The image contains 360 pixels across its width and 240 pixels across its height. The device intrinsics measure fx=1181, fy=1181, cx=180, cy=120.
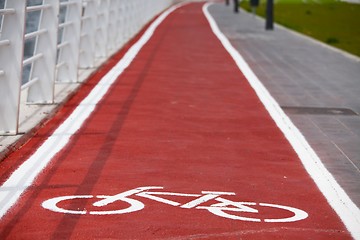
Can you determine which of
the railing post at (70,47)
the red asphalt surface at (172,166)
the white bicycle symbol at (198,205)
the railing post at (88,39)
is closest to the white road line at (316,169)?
the red asphalt surface at (172,166)

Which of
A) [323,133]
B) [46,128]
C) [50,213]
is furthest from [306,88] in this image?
[50,213]

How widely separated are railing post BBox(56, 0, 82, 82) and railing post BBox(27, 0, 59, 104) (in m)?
2.75

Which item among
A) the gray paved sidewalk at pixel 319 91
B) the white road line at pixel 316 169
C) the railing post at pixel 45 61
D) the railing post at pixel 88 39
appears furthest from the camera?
the railing post at pixel 88 39

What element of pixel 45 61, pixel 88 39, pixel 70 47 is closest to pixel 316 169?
pixel 45 61

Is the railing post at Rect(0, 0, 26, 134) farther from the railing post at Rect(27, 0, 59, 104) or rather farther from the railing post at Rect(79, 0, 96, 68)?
the railing post at Rect(79, 0, 96, 68)

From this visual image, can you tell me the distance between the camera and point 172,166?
10.1 metres

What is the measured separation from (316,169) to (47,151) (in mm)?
2430

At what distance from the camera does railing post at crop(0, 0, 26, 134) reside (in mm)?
11352

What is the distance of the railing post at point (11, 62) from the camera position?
11352mm

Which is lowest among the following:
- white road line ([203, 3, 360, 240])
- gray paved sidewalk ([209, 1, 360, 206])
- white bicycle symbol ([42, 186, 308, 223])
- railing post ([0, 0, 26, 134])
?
gray paved sidewalk ([209, 1, 360, 206])

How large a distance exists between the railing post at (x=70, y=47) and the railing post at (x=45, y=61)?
2750mm

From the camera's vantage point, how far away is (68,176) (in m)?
9.34

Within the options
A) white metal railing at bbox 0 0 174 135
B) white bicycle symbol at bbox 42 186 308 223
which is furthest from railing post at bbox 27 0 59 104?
white bicycle symbol at bbox 42 186 308 223

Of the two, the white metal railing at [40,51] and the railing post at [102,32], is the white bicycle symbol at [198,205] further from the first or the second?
the railing post at [102,32]
